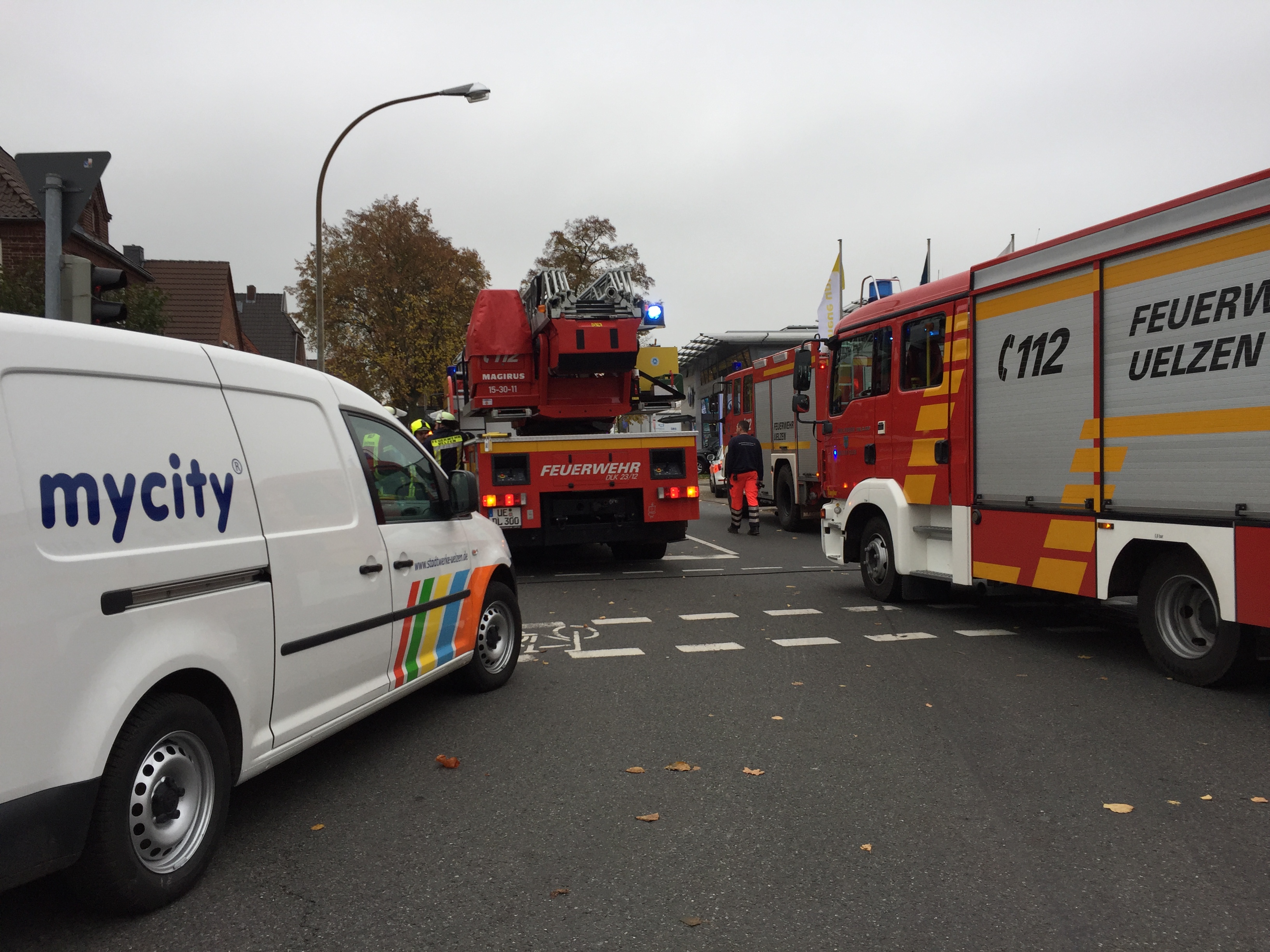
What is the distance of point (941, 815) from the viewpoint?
3881 mm

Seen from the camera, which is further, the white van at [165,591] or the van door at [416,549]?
the van door at [416,549]

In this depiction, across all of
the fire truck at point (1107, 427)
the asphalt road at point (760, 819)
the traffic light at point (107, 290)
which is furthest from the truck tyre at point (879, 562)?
the traffic light at point (107, 290)

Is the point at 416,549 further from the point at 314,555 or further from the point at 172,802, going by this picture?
the point at 172,802

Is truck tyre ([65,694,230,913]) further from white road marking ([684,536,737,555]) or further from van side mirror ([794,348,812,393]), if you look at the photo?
white road marking ([684,536,737,555])

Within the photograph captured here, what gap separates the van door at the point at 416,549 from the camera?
469 cm

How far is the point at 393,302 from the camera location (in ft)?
126

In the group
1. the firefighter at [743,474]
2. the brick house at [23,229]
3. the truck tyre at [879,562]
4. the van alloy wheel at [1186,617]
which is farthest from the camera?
the brick house at [23,229]

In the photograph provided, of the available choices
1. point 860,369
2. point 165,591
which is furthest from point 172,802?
point 860,369

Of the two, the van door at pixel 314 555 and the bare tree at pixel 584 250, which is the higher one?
the bare tree at pixel 584 250

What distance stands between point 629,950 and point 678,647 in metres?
4.36

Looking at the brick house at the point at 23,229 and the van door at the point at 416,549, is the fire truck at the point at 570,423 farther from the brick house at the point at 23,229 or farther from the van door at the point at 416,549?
the brick house at the point at 23,229

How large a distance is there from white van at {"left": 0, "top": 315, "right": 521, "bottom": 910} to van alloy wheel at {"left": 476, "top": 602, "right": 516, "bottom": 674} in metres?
1.21

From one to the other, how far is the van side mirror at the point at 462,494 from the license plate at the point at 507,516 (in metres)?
5.44

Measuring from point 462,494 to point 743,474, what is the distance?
34.8ft
